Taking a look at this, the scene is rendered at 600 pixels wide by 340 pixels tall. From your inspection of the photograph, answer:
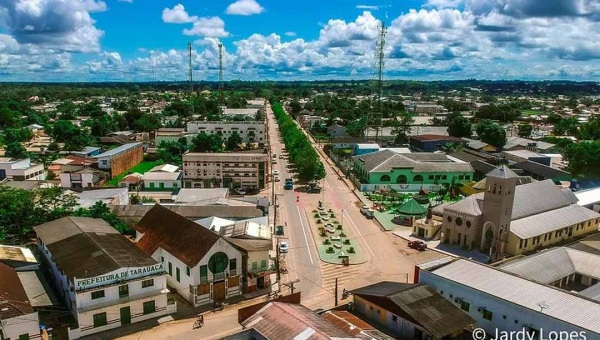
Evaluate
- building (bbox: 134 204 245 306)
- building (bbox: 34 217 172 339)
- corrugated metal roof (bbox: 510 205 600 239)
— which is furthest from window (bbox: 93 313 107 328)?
corrugated metal roof (bbox: 510 205 600 239)

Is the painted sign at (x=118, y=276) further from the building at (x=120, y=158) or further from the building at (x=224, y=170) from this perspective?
the building at (x=120, y=158)

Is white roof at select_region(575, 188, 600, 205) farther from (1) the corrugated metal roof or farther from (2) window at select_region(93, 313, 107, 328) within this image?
(2) window at select_region(93, 313, 107, 328)

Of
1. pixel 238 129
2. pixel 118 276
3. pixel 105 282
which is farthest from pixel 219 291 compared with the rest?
pixel 238 129

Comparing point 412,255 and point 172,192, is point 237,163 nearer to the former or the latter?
point 172,192

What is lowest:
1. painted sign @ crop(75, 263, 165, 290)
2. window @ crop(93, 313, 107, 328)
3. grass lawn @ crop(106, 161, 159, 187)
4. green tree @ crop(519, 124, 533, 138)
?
grass lawn @ crop(106, 161, 159, 187)

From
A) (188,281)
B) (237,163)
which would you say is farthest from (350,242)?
(237,163)

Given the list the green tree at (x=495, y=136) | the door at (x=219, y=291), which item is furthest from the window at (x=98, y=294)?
the green tree at (x=495, y=136)
